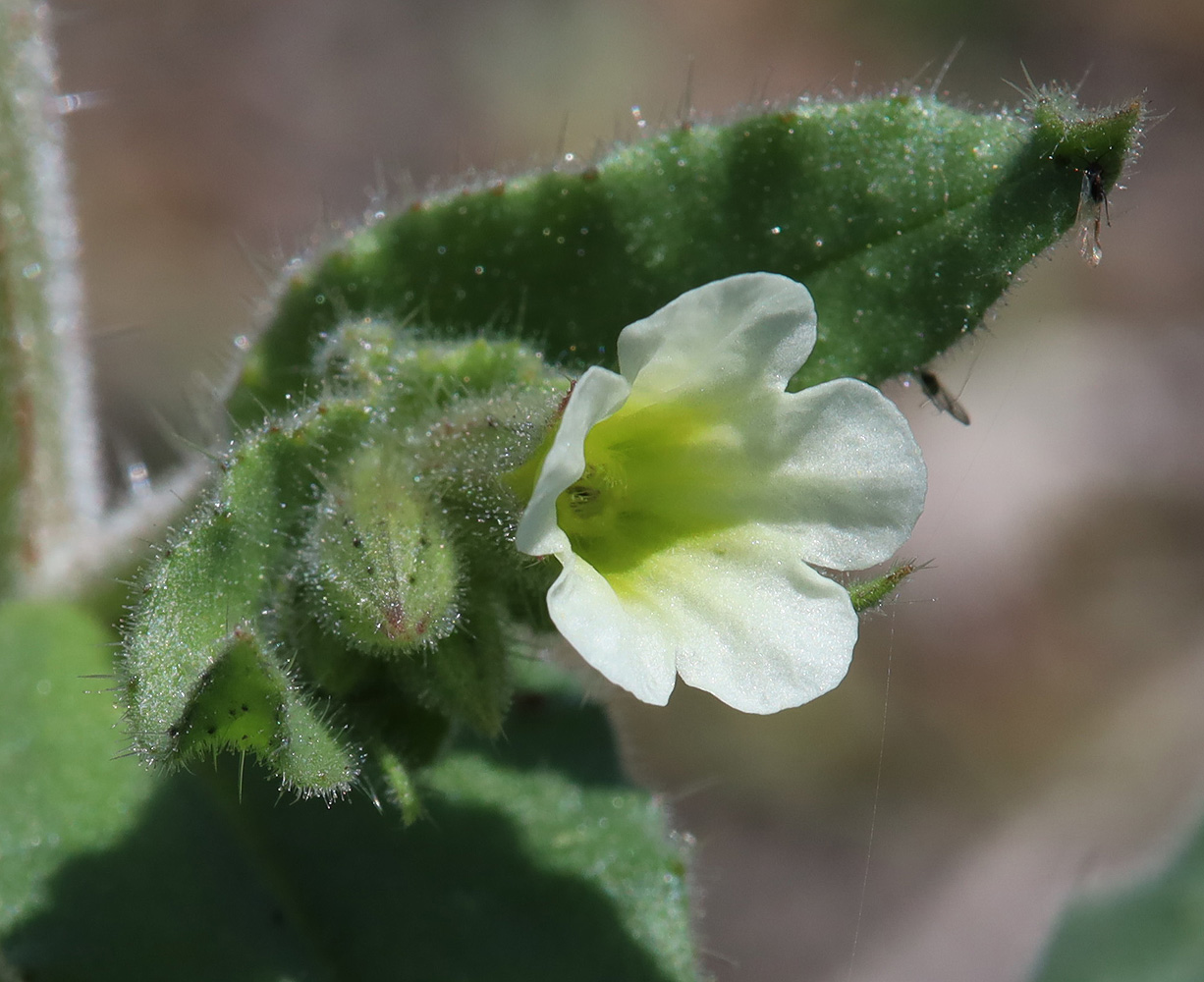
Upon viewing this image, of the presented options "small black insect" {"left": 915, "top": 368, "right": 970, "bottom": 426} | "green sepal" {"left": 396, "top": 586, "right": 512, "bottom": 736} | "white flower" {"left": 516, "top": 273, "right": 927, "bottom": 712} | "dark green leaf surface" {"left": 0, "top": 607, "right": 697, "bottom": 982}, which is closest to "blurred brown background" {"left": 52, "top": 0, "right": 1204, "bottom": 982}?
"dark green leaf surface" {"left": 0, "top": 607, "right": 697, "bottom": 982}

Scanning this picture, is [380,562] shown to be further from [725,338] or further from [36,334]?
[36,334]

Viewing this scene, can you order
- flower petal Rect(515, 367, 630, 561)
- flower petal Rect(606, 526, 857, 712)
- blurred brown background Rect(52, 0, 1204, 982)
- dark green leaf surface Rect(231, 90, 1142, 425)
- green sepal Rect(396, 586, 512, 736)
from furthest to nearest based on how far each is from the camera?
blurred brown background Rect(52, 0, 1204, 982)
dark green leaf surface Rect(231, 90, 1142, 425)
green sepal Rect(396, 586, 512, 736)
flower petal Rect(606, 526, 857, 712)
flower petal Rect(515, 367, 630, 561)

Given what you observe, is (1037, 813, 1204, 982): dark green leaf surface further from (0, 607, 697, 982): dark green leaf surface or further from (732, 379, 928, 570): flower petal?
(732, 379, 928, 570): flower petal

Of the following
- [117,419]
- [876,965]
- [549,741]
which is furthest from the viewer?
[117,419]

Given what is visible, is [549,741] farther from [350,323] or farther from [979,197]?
[979,197]

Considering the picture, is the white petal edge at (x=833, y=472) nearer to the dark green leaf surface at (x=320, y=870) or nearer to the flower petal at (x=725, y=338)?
the flower petal at (x=725, y=338)

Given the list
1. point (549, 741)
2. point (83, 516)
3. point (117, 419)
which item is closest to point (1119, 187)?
point (549, 741)
